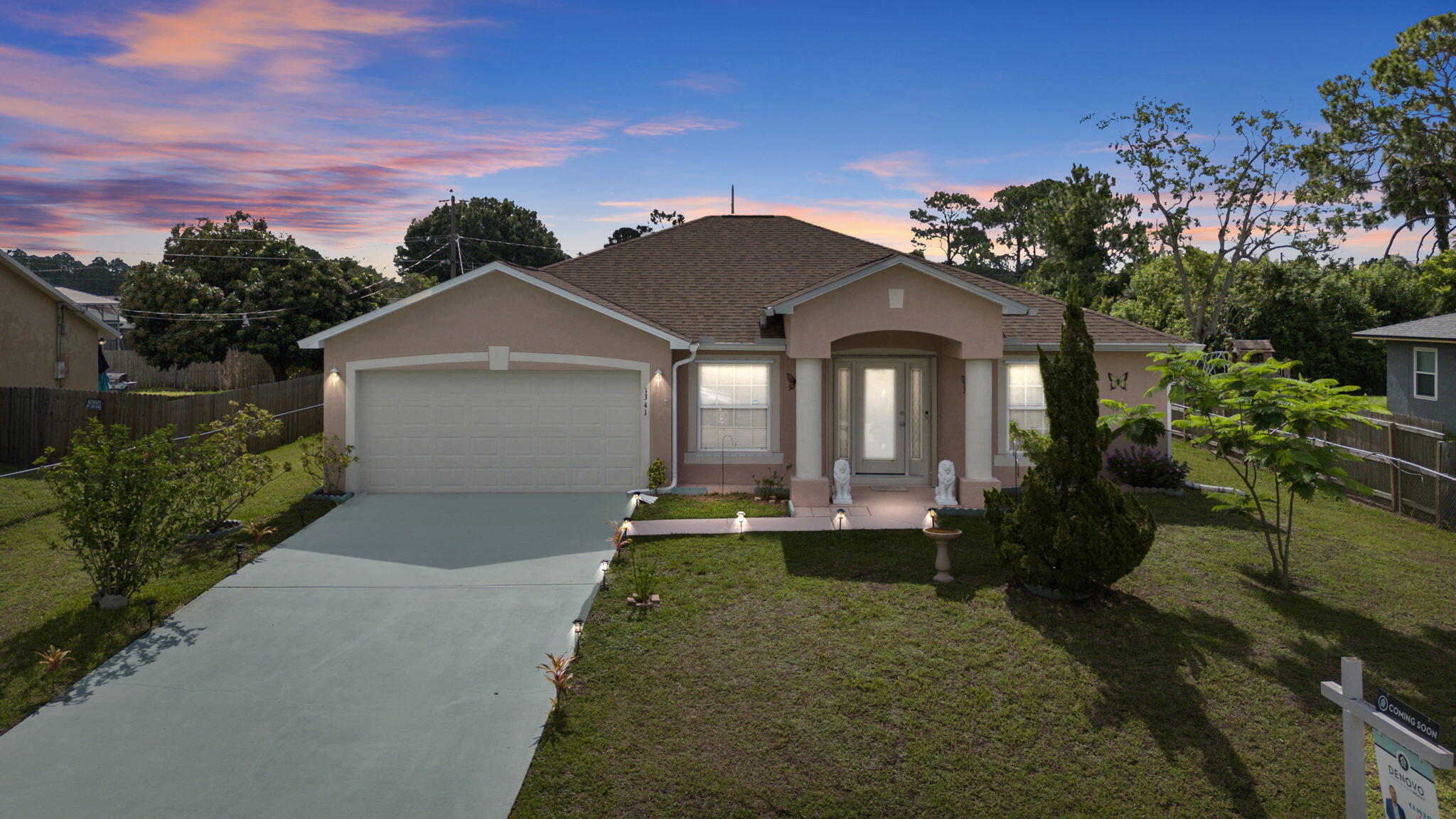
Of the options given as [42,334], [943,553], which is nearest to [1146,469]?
[943,553]

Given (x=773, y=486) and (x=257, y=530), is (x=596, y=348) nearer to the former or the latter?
(x=773, y=486)

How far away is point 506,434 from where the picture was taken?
15.5 metres

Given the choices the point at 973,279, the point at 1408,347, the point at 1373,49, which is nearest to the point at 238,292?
the point at 973,279

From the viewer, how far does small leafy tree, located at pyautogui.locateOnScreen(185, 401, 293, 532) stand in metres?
11.8

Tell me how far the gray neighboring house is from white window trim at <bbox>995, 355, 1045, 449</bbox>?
13270mm

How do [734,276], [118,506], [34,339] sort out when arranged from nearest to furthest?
[118,506] → [734,276] → [34,339]

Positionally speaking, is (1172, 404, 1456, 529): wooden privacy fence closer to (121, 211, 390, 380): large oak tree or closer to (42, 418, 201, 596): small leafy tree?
(42, 418, 201, 596): small leafy tree

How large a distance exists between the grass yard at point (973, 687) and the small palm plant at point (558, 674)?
0.18 m

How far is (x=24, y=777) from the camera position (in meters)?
6.28

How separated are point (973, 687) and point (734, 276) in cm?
1265

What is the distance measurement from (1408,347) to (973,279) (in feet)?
52.8

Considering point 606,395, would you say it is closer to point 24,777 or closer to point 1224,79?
point 24,777

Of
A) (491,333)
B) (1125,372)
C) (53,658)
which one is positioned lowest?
(53,658)

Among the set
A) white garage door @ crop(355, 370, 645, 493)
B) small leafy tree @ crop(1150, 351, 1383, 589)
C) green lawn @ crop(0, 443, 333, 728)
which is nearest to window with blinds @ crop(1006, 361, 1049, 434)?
small leafy tree @ crop(1150, 351, 1383, 589)
